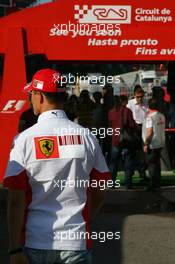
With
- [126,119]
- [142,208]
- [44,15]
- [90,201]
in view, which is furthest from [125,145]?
[90,201]

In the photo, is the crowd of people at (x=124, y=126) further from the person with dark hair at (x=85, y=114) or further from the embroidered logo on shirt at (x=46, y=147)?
the embroidered logo on shirt at (x=46, y=147)

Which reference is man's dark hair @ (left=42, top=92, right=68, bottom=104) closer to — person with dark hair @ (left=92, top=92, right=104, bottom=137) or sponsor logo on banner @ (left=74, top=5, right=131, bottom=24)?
sponsor logo on banner @ (left=74, top=5, right=131, bottom=24)

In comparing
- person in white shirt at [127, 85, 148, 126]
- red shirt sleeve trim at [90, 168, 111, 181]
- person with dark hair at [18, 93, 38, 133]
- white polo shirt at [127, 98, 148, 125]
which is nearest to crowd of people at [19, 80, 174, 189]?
person in white shirt at [127, 85, 148, 126]

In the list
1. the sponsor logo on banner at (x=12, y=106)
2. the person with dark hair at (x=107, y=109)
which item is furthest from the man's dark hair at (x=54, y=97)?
the person with dark hair at (x=107, y=109)

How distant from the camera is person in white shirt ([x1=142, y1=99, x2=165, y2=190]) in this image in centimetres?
1286

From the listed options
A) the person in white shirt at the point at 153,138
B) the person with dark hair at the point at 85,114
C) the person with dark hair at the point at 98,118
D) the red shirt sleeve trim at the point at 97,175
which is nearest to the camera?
the red shirt sleeve trim at the point at 97,175

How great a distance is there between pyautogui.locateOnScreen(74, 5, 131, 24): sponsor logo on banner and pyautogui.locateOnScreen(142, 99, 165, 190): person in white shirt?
2337 mm

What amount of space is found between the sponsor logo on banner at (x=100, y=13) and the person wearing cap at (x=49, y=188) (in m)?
7.26

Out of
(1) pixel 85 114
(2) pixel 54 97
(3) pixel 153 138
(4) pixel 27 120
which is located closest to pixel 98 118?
(1) pixel 85 114

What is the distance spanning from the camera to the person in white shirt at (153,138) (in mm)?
12859

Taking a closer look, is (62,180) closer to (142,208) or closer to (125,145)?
(142,208)

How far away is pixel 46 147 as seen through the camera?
375 cm

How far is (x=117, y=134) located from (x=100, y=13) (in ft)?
8.96

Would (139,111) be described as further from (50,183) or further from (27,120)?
(50,183)
